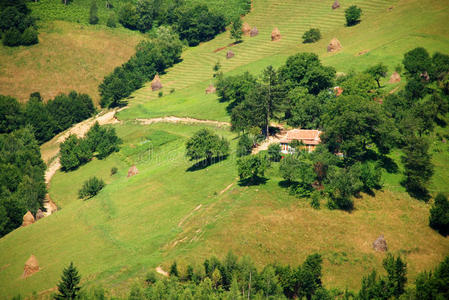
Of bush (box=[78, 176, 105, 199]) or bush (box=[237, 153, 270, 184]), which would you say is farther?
bush (box=[78, 176, 105, 199])

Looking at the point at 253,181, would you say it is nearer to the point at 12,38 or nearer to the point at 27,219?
the point at 27,219

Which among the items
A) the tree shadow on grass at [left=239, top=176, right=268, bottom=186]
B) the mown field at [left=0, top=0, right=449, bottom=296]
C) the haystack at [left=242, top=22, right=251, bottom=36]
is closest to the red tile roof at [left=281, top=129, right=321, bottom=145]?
the mown field at [left=0, top=0, right=449, bottom=296]

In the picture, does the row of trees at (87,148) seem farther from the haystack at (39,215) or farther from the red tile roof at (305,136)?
the red tile roof at (305,136)

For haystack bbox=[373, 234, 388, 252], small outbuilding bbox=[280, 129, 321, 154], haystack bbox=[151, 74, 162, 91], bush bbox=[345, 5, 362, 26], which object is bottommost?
haystack bbox=[373, 234, 388, 252]

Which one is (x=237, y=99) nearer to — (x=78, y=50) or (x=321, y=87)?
(x=321, y=87)

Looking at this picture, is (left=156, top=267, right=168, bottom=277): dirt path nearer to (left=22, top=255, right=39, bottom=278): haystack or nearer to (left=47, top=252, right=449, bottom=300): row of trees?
(left=47, top=252, right=449, bottom=300): row of trees
